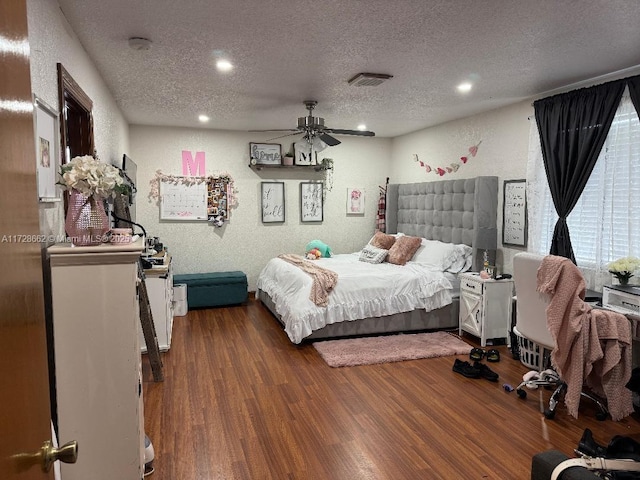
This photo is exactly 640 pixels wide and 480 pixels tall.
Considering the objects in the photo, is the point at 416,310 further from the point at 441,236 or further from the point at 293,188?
the point at 293,188

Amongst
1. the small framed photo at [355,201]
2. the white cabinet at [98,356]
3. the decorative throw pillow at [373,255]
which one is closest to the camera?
the white cabinet at [98,356]

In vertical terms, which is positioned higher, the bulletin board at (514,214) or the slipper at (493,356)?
the bulletin board at (514,214)

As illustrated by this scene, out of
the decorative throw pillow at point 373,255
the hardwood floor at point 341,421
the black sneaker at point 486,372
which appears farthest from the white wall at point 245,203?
the black sneaker at point 486,372

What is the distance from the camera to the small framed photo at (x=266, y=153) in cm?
667

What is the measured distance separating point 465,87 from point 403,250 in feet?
7.14

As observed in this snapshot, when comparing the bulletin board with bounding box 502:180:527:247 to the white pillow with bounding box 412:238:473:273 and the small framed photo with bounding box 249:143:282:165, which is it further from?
the small framed photo with bounding box 249:143:282:165

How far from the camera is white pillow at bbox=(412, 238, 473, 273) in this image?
5.08 metres

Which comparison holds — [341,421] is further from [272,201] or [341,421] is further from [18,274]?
[272,201]

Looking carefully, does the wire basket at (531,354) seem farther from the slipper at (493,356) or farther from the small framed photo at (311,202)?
the small framed photo at (311,202)

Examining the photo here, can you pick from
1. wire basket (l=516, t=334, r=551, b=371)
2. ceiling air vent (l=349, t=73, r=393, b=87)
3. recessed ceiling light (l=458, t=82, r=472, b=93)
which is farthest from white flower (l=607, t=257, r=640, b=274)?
ceiling air vent (l=349, t=73, r=393, b=87)

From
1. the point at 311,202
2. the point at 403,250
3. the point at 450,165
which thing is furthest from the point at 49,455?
the point at 311,202

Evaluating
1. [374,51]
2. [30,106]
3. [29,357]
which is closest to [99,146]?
[374,51]

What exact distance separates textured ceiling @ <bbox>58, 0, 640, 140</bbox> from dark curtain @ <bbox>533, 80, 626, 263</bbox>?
0.19 metres

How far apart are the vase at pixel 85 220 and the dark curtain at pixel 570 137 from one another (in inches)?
152
